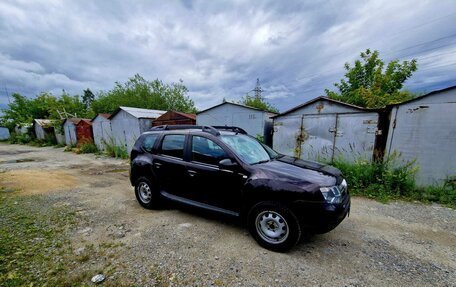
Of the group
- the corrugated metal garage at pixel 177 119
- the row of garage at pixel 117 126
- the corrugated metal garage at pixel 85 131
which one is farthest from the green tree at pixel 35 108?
the corrugated metal garage at pixel 177 119

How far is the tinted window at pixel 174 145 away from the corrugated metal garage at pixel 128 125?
7.96 meters

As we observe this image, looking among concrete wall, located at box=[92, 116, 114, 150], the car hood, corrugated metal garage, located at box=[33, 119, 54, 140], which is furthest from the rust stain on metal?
corrugated metal garage, located at box=[33, 119, 54, 140]

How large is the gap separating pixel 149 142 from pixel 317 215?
137 inches

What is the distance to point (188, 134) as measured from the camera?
11.5ft

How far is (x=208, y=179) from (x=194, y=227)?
0.92 meters

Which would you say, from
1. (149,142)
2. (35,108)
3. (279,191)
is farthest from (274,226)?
(35,108)

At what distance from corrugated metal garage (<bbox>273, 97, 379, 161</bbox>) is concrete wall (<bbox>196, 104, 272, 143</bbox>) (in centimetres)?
84

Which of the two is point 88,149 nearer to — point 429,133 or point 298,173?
point 298,173

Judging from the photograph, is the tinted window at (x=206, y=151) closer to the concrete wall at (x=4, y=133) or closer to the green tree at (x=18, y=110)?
the green tree at (x=18, y=110)

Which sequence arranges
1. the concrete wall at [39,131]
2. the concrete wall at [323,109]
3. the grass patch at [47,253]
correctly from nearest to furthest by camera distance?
the grass patch at [47,253] < the concrete wall at [323,109] < the concrete wall at [39,131]

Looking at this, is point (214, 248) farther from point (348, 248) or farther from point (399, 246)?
point (399, 246)

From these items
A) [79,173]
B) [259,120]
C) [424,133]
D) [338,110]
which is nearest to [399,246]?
[424,133]

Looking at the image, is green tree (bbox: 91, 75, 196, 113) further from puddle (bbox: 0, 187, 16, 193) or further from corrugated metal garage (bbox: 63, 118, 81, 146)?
puddle (bbox: 0, 187, 16, 193)

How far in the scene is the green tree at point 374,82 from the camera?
11.8 meters
